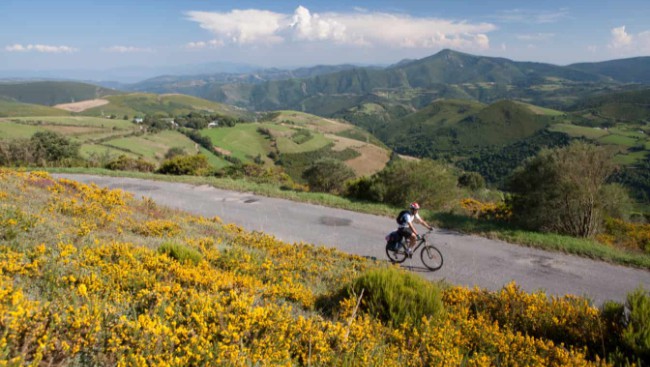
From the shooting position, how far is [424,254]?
31.2 feet

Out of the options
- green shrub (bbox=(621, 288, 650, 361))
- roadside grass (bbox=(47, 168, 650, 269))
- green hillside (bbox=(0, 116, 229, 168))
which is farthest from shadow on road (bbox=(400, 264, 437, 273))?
green hillside (bbox=(0, 116, 229, 168))

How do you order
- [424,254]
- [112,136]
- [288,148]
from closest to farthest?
[424,254], [112,136], [288,148]

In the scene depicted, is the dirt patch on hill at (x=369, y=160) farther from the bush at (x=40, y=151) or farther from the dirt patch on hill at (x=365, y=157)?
the bush at (x=40, y=151)

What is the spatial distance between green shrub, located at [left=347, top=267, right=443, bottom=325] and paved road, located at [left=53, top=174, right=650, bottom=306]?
361cm

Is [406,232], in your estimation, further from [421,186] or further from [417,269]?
[421,186]

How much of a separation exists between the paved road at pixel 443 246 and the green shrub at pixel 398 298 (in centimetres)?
361

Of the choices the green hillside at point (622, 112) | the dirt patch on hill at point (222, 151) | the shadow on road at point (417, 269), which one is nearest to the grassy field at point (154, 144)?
the dirt patch on hill at point (222, 151)

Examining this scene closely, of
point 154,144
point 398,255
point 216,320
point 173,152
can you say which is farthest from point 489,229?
point 154,144

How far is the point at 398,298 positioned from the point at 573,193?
973 cm

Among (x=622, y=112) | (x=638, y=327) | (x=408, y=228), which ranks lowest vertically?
(x=408, y=228)

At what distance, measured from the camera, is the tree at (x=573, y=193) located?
11.3 m

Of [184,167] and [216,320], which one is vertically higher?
[216,320]

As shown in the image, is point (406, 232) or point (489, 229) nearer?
point (406, 232)

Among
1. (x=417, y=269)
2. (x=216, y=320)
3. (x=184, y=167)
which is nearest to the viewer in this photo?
(x=216, y=320)
